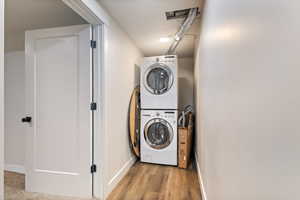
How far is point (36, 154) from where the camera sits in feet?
7.07

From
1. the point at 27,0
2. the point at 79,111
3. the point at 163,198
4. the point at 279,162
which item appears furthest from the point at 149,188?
the point at 27,0

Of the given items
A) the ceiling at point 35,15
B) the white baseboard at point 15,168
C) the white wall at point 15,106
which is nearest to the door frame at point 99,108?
the ceiling at point 35,15

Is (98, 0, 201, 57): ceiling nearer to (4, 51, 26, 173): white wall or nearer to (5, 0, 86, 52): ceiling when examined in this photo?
(5, 0, 86, 52): ceiling

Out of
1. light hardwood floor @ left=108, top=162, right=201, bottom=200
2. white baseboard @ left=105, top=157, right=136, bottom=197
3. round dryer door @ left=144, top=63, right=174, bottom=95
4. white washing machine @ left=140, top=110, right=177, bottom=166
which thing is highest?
round dryer door @ left=144, top=63, right=174, bottom=95

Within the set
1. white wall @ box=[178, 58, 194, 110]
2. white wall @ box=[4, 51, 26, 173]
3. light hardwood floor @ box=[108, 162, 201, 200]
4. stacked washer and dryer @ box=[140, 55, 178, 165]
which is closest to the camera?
light hardwood floor @ box=[108, 162, 201, 200]

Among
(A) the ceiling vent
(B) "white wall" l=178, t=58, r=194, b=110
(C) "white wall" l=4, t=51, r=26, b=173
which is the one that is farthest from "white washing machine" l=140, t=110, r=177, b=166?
(C) "white wall" l=4, t=51, r=26, b=173

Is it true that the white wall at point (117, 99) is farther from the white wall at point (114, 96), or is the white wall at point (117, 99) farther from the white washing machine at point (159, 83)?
the white washing machine at point (159, 83)

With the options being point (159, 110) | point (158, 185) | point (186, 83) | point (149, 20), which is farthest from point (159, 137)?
point (149, 20)

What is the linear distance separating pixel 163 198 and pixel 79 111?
1500mm

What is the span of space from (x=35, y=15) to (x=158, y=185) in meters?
2.88

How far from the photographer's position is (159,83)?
3252 millimetres

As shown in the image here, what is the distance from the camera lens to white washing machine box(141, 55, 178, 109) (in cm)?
313

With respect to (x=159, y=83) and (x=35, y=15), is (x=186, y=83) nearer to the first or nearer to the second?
(x=159, y=83)

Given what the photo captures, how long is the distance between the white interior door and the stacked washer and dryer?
1364 mm
